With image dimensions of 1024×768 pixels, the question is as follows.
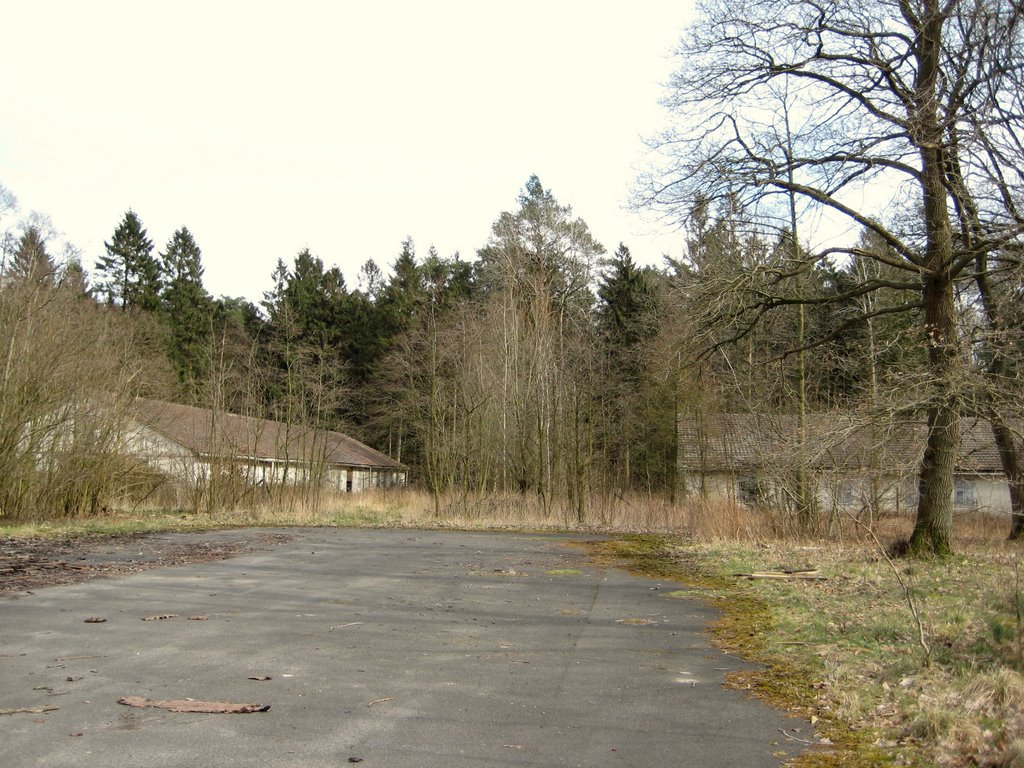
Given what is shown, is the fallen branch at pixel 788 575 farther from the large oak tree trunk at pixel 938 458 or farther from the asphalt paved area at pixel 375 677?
the large oak tree trunk at pixel 938 458

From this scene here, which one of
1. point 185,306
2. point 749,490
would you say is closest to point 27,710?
point 749,490

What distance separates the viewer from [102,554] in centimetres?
1566

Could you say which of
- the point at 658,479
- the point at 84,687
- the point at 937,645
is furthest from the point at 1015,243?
the point at 658,479

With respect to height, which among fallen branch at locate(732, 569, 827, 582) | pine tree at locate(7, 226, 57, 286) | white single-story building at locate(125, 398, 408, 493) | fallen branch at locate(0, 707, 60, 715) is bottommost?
fallen branch at locate(0, 707, 60, 715)

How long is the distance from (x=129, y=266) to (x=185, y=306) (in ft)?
19.3

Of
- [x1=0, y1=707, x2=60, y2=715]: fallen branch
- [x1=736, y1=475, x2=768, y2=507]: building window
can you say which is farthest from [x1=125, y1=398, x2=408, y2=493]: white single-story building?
[x1=0, y1=707, x2=60, y2=715]: fallen branch

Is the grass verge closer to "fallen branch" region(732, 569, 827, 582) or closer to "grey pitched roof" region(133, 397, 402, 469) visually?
"fallen branch" region(732, 569, 827, 582)

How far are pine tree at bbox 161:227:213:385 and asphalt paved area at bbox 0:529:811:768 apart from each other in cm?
4032

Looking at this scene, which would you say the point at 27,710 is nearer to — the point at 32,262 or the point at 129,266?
the point at 32,262

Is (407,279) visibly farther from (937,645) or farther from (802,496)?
(937,645)

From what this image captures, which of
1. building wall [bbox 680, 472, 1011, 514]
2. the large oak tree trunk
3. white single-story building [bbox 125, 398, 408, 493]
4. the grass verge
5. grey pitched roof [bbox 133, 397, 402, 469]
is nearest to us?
the grass verge

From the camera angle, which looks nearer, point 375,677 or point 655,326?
point 375,677

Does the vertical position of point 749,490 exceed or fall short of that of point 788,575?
it exceeds it

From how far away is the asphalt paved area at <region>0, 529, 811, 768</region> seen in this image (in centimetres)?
478
